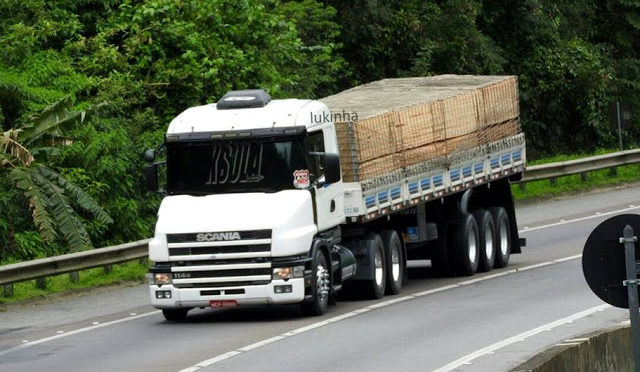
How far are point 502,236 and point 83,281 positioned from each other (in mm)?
7036

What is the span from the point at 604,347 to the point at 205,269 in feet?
22.4

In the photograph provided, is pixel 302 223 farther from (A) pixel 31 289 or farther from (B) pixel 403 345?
(A) pixel 31 289

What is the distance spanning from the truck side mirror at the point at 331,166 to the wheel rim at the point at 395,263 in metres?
2.95

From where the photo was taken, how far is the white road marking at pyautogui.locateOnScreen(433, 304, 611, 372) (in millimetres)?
16645

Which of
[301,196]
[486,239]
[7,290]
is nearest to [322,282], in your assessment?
[301,196]

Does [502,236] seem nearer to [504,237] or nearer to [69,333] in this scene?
[504,237]

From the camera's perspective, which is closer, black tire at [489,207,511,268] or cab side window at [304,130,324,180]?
cab side window at [304,130,324,180]

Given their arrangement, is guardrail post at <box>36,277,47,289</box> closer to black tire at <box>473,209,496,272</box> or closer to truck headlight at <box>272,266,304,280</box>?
truck headlight at <box>272,266,304,280</box>

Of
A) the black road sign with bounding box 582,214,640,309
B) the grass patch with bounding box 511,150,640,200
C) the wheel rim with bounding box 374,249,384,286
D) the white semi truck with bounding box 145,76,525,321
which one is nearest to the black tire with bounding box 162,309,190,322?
the white semi truck with bounding box 145,76,525,321

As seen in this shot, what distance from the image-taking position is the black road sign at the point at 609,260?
1162 cm

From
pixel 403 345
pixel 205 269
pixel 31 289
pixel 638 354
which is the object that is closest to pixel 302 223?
pixel 205 269

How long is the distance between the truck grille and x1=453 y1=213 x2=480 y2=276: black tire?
6.22 metres

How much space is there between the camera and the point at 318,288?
2117 centimetres

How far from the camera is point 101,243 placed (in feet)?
104
